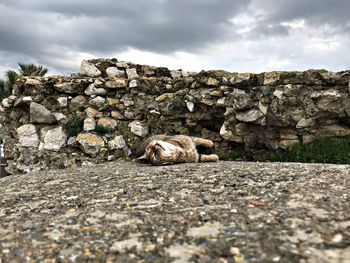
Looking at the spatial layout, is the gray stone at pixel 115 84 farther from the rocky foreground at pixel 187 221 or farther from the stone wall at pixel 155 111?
A: the rocky foreground at pixel 187 221

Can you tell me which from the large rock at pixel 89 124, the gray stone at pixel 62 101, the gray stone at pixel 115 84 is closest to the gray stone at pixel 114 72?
the gray stone at pixel 115 84

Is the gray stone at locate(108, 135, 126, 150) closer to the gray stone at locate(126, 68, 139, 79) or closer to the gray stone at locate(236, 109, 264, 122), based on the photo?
the gray stone at locate(126, 68, 139, 79)

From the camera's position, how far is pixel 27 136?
1048 centimetres

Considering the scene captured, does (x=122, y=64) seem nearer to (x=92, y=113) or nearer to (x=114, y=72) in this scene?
(x=114, y=72)

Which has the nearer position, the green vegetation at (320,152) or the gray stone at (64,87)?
the green vegetation at (320,152)

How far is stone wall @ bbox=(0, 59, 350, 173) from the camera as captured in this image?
8.73 m

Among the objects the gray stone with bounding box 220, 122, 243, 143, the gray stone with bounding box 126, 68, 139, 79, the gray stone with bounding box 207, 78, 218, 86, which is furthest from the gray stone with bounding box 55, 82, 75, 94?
the gray stone with bounding box 220, 122, 243, 143

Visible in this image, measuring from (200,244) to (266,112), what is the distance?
24.8ft

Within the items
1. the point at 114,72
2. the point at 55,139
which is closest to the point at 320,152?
the point at 114,72

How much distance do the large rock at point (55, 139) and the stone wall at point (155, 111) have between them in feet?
0.13

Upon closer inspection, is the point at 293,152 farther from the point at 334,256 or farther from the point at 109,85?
the point at 109,85

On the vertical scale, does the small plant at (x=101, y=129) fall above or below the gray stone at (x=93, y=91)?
below

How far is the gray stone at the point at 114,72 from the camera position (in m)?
11.8

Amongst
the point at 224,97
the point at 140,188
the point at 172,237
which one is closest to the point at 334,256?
the point at 172,237
